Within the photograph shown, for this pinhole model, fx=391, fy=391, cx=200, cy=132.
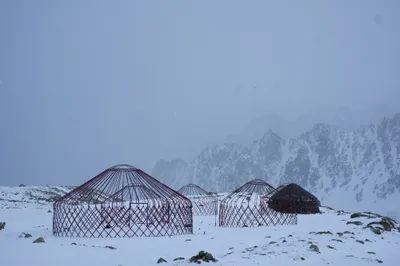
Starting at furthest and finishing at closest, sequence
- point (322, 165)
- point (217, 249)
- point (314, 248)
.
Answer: point (322, 165), point (217, 249), point (314, 248)

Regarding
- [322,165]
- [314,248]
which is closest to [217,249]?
[314,248]

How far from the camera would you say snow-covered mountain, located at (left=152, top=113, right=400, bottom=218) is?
91250 mm

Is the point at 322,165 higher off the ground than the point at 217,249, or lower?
lower

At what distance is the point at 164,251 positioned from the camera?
7207 mm

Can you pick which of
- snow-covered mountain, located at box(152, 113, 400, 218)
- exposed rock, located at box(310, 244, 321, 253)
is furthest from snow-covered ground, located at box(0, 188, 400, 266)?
snow-covered mountain, located at box(152, 113, 400, 218)

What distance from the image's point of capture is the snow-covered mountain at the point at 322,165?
299 ft

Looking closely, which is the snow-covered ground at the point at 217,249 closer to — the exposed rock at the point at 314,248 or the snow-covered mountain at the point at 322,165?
the exposed rock at the point at 314,248

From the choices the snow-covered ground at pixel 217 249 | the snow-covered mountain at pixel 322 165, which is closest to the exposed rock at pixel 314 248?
the snow-covered ground at pixel 217 249

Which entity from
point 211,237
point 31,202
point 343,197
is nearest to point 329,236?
point 211,237

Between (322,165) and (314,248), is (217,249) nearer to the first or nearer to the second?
(314,248)

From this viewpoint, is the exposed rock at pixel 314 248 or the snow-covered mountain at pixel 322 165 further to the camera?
the snow-covered mountain at pixel 322 165

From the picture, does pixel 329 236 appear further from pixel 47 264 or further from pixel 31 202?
Result: pixel 31 202

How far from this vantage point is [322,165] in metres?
108

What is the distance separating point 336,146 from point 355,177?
16972mm
